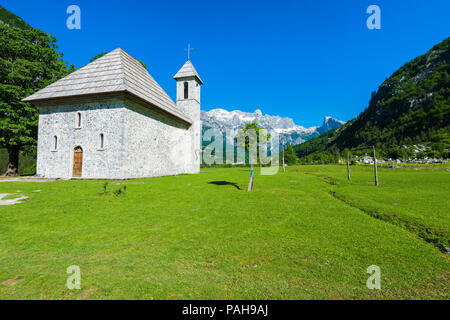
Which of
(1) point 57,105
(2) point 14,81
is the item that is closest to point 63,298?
(1) point 57,105

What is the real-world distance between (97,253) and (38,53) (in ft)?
106

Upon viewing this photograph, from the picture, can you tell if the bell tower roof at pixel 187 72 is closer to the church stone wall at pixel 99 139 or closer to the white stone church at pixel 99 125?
the white stone church at pixel 99 125

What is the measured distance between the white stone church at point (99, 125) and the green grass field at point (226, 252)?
36.3ft

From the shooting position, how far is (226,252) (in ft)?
12.6

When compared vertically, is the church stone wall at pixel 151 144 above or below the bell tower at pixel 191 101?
below

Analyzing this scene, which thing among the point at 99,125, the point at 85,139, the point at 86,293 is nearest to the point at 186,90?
the point at 99,125

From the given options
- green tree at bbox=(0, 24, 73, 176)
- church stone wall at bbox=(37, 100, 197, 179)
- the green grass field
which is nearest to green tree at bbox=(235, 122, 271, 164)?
the green grass field

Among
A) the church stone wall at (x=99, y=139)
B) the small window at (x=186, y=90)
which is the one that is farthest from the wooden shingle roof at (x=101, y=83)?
the small window at (x=186, y=90)

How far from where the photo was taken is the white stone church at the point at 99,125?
17.6 metres

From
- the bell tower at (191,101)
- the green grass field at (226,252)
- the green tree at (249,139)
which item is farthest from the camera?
the bell tower at (191,101)

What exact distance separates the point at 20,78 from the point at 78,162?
13.5 metres

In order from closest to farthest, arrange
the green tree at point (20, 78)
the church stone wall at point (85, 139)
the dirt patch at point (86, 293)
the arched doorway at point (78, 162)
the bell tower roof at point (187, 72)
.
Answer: the dirt patch at point (86, 293), the church stone wall at point (85, 139), the arched doorway at point (78, 162), the green tree at point (20, 78), the bell tower roof at point (187, 72)

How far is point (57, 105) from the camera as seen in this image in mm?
19203

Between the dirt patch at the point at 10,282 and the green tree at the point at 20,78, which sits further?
the green tree at the point at 20,78
